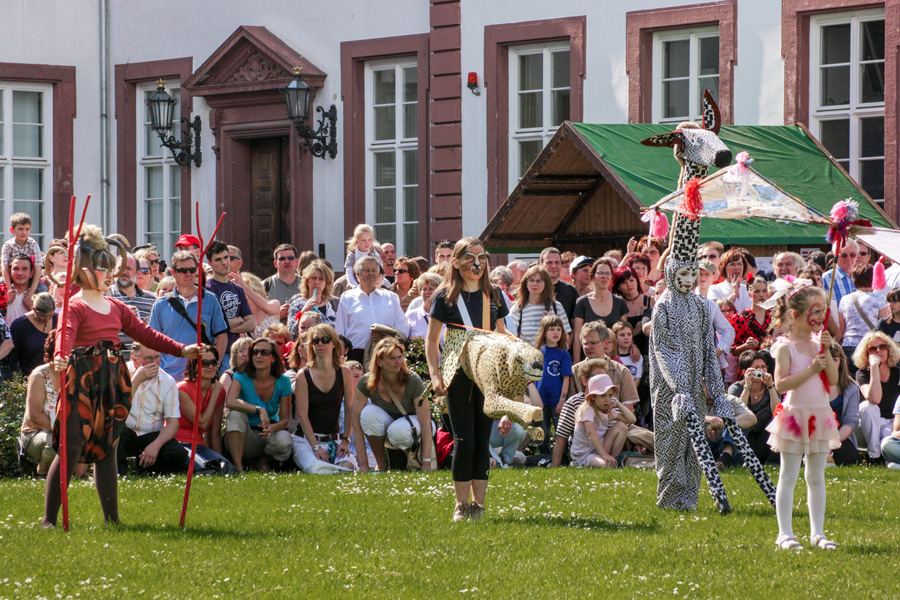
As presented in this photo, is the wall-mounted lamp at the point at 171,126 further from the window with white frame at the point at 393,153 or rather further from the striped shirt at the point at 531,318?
the striped shirt at the point at 531,318

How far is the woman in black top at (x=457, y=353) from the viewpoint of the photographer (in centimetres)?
855

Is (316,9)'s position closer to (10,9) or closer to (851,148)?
(10,9)

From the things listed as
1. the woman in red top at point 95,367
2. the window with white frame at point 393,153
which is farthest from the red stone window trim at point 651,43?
the woman in red top at point 95,367

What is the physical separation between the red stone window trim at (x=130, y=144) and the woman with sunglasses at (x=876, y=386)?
12254 mm

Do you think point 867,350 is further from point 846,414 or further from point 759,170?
point 759,170

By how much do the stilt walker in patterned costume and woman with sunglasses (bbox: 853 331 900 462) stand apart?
11.0 ft

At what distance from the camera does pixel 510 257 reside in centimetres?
1886

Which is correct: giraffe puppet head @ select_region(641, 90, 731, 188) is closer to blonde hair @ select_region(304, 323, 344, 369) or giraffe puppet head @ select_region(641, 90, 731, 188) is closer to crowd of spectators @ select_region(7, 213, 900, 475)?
crowd of spectators @ select_region(7, 213, 900, 475)

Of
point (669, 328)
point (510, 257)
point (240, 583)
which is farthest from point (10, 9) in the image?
point (240, 583)

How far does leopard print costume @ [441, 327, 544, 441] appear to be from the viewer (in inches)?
311

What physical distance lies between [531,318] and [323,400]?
2096 millimetres

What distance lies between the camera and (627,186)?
1499 cm

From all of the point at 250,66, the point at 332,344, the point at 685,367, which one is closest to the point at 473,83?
the point at 250,66

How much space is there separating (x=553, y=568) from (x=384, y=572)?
0.87m
